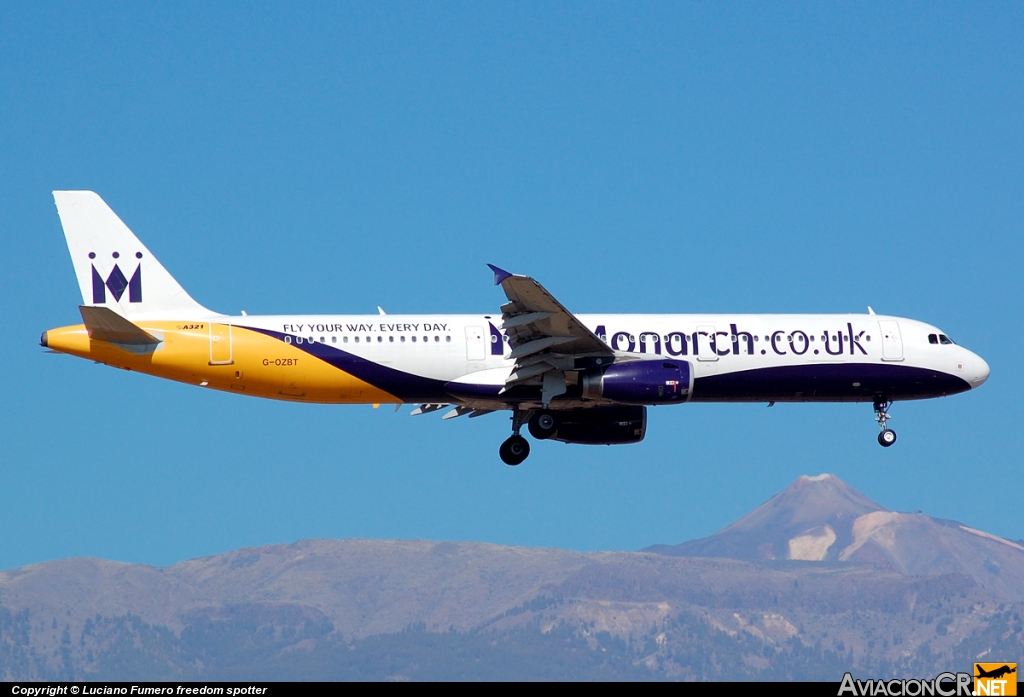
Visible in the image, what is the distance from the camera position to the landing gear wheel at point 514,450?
51906mm

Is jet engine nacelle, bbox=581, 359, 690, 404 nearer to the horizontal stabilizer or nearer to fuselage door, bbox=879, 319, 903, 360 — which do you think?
fuselage door, bbox=879, 319, 903, 360

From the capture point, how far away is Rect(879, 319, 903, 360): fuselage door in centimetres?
5181

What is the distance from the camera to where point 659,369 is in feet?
157

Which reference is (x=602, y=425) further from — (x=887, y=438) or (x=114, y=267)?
(x=114, y=267)

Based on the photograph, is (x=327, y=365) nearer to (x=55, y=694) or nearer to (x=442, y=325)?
(x=442, y=325)

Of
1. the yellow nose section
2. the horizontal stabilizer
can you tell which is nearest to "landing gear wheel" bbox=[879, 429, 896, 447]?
A: the yellow nose section

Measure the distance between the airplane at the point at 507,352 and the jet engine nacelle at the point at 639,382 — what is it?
0.15 ft

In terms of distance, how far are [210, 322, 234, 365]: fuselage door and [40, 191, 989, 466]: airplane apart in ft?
0.15

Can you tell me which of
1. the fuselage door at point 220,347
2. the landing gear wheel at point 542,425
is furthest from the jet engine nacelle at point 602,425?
the fuselage door at point 220,347

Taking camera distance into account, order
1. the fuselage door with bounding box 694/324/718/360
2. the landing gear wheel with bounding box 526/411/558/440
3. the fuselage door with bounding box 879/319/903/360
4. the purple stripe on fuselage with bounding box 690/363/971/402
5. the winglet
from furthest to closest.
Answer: the fuselage door with bounding box 879/319/903/360 → the landing gear wheel with bounding box 526/411/558/440 → the purple stripe on fuselage with bounding box 690/363/971/402 → the fuselage door with bounding box 694/324/718/360 → the winglet

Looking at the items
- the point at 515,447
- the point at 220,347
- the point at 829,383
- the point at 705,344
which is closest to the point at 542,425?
the point at 515,447

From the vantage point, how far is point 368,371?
48.6 meters

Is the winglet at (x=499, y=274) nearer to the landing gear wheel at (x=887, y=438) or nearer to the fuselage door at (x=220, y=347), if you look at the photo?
the fuselage door at (x=220, y=347)

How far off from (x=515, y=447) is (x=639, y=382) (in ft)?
21.3
